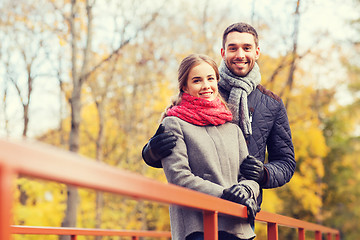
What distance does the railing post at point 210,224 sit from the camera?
178cm

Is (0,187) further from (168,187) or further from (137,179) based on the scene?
(168,187)

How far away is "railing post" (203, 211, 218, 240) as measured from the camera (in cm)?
178

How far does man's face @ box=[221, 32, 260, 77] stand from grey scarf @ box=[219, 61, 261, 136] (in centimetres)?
3

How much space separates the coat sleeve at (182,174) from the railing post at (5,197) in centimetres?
133

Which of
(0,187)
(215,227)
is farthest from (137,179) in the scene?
(215,227)

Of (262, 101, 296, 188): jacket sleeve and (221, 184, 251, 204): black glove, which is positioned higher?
(262, 101, 296, 188): jacket sleeve

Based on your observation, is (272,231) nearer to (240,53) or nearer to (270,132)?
(270,132)

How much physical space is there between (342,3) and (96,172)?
9102 mm

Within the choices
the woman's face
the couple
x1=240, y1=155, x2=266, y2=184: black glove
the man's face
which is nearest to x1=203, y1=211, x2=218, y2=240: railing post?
the couple

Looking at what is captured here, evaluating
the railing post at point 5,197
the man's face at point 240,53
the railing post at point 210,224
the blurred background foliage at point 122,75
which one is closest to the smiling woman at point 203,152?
the railing post at point 210,224

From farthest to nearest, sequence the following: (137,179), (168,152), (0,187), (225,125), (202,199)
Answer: (225,125) < (168,152) < (202,199) < (137,179) < (0,187)

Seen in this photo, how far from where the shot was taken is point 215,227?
179 centimetres

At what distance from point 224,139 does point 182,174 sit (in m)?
0.31

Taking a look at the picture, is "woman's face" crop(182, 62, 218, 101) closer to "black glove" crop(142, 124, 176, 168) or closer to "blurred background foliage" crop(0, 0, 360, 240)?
"black glove" crop(142, 124, 176, 168)
